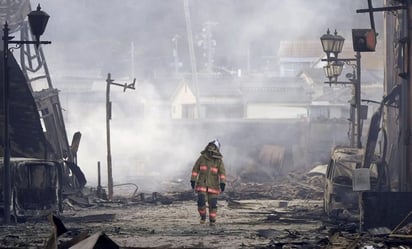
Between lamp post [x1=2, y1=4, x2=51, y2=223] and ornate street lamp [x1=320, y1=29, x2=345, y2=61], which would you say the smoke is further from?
lamp post [x1=2, y1=4, x2=51, y2=223]

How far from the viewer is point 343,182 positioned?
66.2 feet

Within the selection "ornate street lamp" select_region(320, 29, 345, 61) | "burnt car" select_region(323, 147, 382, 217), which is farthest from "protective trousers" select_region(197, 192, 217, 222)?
"ornate street lamp" select_region(320, 29, 345, 61)

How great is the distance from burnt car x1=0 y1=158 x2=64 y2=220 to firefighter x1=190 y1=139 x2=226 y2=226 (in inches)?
168

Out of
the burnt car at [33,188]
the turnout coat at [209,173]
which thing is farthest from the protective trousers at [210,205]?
the burnt car at [33,188]

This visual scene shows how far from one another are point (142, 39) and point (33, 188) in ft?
213

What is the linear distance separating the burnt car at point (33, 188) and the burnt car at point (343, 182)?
21.7ft

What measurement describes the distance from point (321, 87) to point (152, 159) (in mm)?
20743

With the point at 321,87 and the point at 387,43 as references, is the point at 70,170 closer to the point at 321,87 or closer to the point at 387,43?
the point at 387,43

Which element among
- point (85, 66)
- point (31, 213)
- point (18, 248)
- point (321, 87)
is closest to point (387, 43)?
point (31, 213)

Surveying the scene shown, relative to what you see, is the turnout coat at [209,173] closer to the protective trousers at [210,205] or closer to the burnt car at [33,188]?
the protective trousers at [210,205]

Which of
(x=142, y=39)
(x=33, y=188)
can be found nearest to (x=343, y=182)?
(x=33, y=188)

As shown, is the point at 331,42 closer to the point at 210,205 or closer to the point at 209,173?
the point at 209,173

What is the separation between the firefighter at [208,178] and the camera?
61.1 feet

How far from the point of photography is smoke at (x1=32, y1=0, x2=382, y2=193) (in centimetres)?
6340
